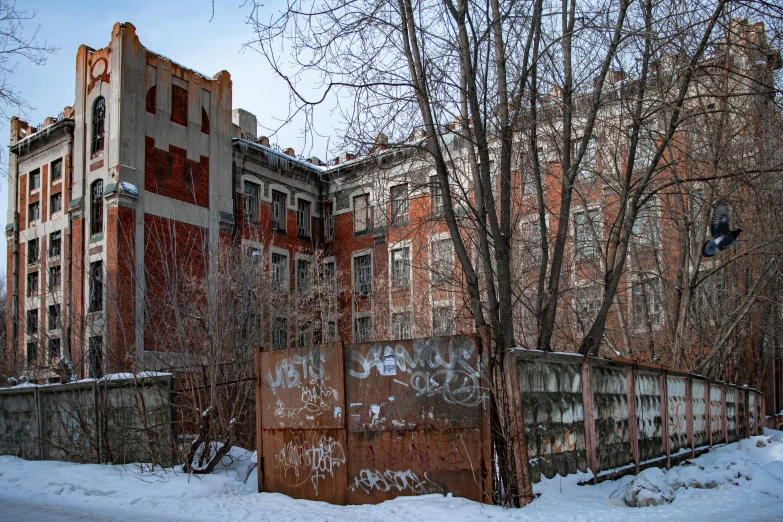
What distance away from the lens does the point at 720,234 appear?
11414 millimetres

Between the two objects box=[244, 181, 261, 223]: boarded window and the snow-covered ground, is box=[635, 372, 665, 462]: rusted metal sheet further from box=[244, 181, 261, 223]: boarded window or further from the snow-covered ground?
box=[244, 181, 261, 223]: boarded window

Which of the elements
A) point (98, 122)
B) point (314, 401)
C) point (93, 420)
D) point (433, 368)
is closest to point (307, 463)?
point (314, 401)

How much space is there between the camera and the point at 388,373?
8.80 metres

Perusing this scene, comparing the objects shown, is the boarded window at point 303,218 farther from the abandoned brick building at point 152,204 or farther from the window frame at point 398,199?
the window frame at point 398,199

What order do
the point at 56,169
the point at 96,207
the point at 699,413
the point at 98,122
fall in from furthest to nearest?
the point at 56,169
the point at 98,122
the point at 96,207
the point at 699,413

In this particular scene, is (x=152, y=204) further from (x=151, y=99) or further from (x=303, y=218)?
(x=303, y=218)

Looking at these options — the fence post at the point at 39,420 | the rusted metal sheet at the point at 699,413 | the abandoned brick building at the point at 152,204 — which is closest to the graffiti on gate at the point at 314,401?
the fence post at the point at 39,420

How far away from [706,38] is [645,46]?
3.08 ft

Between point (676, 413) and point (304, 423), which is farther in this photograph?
point (676, 413)

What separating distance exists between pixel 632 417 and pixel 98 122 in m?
25.8

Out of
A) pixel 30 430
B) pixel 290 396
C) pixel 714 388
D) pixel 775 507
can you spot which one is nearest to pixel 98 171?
pixel 30 430

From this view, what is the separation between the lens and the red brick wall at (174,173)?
2878cm

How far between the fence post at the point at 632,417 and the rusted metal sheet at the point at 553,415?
5.36 feet

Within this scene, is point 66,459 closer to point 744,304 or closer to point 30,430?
point 30,430
